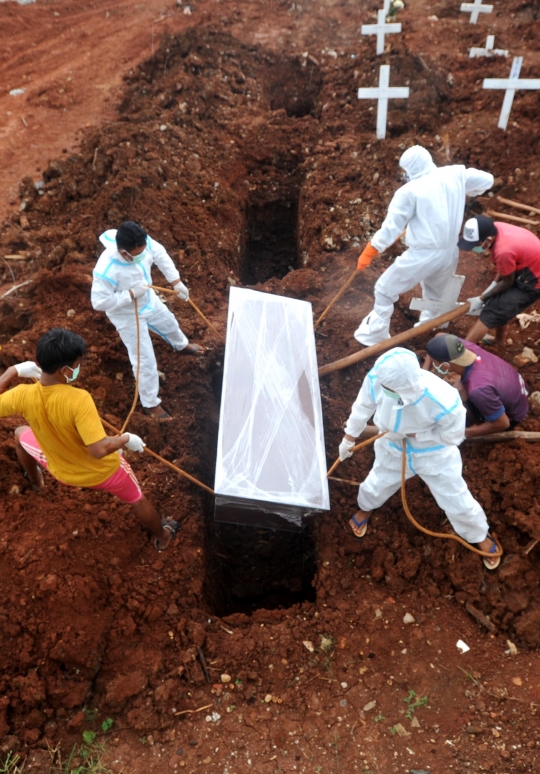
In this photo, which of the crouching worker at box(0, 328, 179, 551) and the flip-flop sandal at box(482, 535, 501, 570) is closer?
the crouching worker at box(0, 328, 179, 551)

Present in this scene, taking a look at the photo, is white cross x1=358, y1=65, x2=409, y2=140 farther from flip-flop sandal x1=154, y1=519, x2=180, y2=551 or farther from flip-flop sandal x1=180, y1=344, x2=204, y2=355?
flip-flop sandal x1=154, y1=519, x2=180, y2=551

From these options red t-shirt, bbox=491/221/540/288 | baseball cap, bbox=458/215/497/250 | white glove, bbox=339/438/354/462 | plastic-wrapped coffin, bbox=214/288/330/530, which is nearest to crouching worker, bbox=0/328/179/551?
plastic-wrapped coffin, bbox=214/288/330/530

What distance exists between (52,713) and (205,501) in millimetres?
1799

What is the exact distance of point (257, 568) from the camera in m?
4.46

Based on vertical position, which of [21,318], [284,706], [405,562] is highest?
[21,318]

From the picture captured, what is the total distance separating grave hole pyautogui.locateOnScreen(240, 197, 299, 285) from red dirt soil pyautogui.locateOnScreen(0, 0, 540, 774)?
47 mm

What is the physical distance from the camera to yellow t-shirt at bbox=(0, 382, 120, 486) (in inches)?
109

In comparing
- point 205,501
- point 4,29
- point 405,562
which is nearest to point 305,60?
point 4,29

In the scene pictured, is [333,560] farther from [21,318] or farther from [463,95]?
[463,95]

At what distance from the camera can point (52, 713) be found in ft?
9.85

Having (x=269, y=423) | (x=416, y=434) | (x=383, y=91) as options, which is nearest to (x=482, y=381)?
(x=416, y=434)

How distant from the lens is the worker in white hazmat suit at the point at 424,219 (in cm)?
421

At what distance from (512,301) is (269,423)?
2223mm

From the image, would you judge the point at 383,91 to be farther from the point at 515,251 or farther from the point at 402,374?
the point at 402,374
